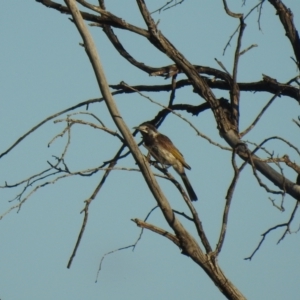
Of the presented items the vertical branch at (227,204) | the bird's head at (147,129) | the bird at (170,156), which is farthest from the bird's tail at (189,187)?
the vertical branch at (227,204)

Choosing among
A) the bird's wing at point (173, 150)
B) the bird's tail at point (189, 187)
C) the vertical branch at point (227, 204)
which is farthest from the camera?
the bird's wing at point (173, 150)

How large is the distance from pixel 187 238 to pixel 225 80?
88.8 inches

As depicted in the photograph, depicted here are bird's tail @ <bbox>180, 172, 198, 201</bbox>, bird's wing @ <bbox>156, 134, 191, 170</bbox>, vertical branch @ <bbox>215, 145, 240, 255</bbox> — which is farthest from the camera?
bird's wing @ <bbox>156, 134, 191, 170</bbox>

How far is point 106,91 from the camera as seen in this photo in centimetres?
560

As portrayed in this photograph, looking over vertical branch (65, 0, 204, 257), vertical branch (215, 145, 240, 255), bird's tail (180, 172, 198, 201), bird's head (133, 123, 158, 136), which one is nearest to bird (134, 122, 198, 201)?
bird's tail (180, 172, 198, 201)

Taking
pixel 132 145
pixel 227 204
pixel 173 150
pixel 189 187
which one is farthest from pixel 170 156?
pixel 227 204

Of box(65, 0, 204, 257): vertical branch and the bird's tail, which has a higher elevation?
the bird's tail

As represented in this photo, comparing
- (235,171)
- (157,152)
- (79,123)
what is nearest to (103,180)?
(79,123)

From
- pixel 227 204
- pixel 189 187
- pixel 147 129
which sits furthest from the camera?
pixel 189 187

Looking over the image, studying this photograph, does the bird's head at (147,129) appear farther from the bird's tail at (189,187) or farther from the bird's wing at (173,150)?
the bird's tail at (189,187)

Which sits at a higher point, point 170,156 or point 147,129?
point 170,156

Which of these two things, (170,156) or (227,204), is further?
(170,156)

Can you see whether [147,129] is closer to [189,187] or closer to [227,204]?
[189,187]

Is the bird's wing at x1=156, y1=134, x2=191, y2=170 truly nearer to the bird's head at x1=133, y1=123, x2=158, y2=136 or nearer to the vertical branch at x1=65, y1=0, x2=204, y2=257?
the bird's head at x1=133, y1=123, x2=158, y2=136
